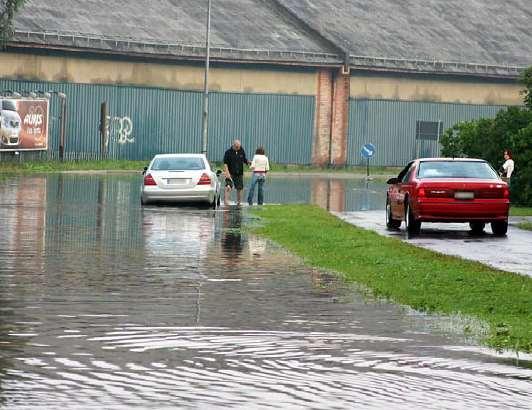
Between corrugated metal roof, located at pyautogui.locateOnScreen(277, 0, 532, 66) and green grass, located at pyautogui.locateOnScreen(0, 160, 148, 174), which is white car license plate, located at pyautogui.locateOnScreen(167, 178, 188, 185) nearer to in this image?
green grass, located at pyautogui.locateOnScreen(0, 160, 148, 174)

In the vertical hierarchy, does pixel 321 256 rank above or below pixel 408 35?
below

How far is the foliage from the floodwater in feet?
62.0

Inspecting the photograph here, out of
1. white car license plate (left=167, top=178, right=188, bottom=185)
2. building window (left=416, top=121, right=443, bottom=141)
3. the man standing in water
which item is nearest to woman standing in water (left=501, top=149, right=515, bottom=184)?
the man standing in water

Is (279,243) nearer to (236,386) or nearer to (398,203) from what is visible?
(398,203)

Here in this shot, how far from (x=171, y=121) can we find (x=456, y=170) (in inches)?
1668

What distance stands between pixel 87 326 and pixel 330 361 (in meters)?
2.90

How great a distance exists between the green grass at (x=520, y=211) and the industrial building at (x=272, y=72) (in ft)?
87.8

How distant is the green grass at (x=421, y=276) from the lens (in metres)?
17.2

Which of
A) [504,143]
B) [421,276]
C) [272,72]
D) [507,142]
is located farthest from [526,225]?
[272,72]

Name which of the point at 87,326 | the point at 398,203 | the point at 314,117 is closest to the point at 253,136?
the point at 314,117

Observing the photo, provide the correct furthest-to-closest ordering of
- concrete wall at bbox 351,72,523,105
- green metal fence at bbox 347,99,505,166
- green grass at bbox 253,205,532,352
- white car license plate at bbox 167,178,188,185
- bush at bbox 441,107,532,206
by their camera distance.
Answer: green metal fence at bbox 347,99,505,166 → concrete wall at bbox 351,72,523,105 → bush at bbox 441,107,532,206 → white car license plate at bbox 167,178,188,185 → green grass at bbox 253,205,532,352

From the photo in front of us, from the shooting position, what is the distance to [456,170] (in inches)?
1286

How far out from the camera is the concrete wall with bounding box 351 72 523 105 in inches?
3118

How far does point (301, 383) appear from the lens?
12.2 meters
